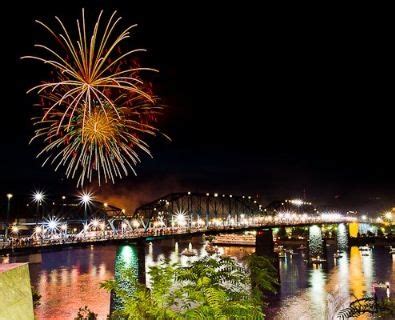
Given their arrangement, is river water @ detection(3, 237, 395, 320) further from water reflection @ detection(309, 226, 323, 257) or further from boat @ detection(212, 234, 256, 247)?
boat @ detection(212, 234, 256, 247)

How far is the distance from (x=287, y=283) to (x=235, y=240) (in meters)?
81.4

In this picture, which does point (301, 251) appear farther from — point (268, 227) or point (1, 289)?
point (1, 289)

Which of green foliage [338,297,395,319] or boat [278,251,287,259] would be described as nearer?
green foliage [338,297,395,319]

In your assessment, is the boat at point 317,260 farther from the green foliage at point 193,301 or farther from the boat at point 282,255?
the green foliage at point 193,301

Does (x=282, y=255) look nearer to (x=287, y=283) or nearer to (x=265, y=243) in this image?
(x=265, y=243)

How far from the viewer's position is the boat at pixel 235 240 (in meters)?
143

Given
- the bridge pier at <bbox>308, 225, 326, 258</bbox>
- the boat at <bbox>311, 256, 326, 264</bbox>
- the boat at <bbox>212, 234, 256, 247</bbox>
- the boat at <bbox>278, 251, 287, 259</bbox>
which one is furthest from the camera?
the boat at <bbox>212, 234, 256, 247</bbox>

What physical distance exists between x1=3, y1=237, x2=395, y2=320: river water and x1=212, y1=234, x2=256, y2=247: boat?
3503 centimetres

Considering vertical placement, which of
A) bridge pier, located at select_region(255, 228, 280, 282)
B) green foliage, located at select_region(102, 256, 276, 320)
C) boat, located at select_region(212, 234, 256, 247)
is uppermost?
green foliage, located at select_region(102, 256, 276, 320)

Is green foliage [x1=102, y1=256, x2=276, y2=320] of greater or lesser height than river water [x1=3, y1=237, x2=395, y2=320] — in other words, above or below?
above

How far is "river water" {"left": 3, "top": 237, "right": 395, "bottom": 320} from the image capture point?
49844 mm

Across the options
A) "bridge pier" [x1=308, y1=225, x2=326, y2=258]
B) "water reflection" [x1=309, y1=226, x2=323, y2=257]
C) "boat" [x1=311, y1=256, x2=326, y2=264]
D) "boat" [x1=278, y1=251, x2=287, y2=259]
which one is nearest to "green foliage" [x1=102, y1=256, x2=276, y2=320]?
"boat" [x1=311, y1=256, x2=326, y2=264]

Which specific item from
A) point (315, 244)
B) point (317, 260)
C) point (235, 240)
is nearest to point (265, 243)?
point (317, 260)

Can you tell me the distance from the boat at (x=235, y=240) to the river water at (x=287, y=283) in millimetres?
35029
